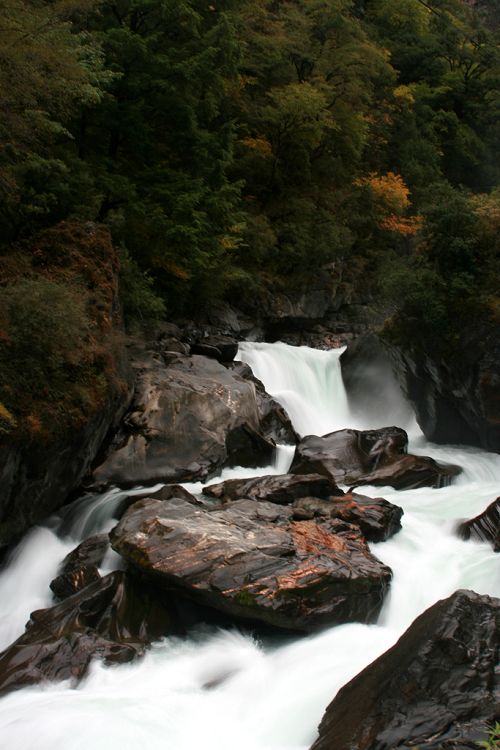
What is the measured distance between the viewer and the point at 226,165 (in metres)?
17.1

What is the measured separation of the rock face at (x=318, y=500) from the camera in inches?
354

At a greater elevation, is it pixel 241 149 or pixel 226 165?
pixel 241 149

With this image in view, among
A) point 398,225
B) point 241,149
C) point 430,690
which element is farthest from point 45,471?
point 398,225

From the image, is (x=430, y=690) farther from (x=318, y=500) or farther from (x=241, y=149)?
(x=241, y=149)

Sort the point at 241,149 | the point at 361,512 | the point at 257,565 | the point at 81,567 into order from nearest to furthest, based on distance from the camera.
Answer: the point at 257,565 < the point at 81,567 < the point at 361,512 < the point at 241,149

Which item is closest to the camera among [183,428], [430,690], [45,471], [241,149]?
[430,690]

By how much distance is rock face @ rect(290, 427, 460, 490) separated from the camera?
11.9 m

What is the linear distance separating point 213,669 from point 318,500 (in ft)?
11.9

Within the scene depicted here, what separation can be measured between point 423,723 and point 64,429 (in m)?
6.39

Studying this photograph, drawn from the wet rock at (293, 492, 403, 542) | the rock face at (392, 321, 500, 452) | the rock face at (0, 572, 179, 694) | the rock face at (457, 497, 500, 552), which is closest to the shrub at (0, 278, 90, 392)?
the rock face at (0, 572, 179, 694)

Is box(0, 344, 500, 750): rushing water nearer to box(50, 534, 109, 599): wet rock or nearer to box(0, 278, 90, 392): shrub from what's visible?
box(50, 534, 109, 599): wet rock

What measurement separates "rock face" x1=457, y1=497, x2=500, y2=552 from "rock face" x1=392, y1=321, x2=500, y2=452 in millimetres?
4672

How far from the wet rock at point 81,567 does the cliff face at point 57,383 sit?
1.13 meters

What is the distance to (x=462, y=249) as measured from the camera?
45.4ft
